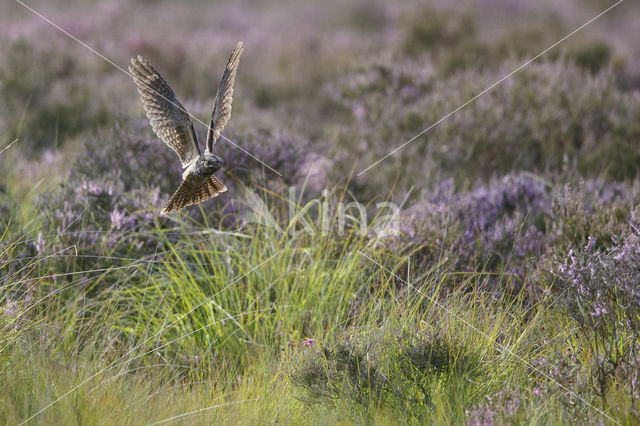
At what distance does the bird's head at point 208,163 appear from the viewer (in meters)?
1.88

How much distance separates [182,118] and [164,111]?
75 millimetres

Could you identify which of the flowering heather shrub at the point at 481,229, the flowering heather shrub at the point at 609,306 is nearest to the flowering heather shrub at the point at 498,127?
the flowering heather shrub at the point at 481,229

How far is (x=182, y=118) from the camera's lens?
2090 millimetres

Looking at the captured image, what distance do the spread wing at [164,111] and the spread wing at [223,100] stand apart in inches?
3.6

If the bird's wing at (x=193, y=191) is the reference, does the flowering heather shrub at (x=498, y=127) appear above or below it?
below

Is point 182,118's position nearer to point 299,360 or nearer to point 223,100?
point 223,100

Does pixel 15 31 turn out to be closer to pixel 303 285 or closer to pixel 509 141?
pixel 509 141

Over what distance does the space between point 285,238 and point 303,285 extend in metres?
0.44

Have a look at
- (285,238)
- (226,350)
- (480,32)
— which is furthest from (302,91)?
(226,350)

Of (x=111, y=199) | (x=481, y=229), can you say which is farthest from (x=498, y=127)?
(x=111, y=199)

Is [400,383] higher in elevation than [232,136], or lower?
lower

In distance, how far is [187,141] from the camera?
83.2 inches

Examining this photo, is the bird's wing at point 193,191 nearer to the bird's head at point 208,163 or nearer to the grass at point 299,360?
the bird's head at point 208,163

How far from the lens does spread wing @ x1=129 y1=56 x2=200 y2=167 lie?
2098 mm
